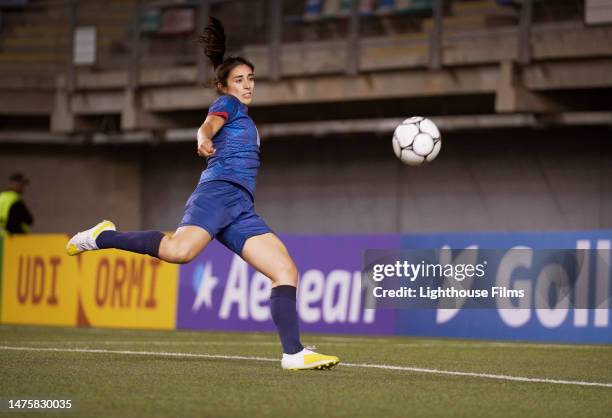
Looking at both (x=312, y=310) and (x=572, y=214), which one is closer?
(x=312, y=310)

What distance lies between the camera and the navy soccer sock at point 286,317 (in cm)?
707

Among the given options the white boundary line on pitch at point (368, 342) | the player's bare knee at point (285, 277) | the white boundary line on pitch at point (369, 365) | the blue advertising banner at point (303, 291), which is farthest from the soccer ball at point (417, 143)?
the player's bare knee at point (285, 277)

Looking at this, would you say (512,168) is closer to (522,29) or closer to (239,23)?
(522,29)

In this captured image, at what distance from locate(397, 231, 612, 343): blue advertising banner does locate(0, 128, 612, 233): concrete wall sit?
216 inches

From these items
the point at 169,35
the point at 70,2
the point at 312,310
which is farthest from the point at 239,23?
the point at 312,310

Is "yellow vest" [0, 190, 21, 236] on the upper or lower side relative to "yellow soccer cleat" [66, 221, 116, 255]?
upper

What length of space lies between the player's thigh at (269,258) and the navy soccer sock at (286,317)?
6cm

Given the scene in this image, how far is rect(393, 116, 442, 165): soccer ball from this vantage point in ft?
37.6

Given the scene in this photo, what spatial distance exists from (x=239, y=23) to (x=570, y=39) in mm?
5222

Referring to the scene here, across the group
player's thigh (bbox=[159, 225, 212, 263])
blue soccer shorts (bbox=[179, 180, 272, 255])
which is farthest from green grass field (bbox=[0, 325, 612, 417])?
blue soccer shorts (bbox=[179, 180, 272, 255])

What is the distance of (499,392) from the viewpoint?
6.12 m

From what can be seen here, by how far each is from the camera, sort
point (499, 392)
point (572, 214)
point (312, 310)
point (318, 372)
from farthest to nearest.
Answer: point (572, 214) → point (312, 310) → point (318, 372) → point (499, 392)

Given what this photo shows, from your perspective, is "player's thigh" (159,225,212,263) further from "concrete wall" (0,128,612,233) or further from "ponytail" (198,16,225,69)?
"concrete wall" (0,128,612,233)

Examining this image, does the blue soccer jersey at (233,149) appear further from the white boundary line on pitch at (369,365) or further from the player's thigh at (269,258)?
the white boundary line on pitch at (369,365)
